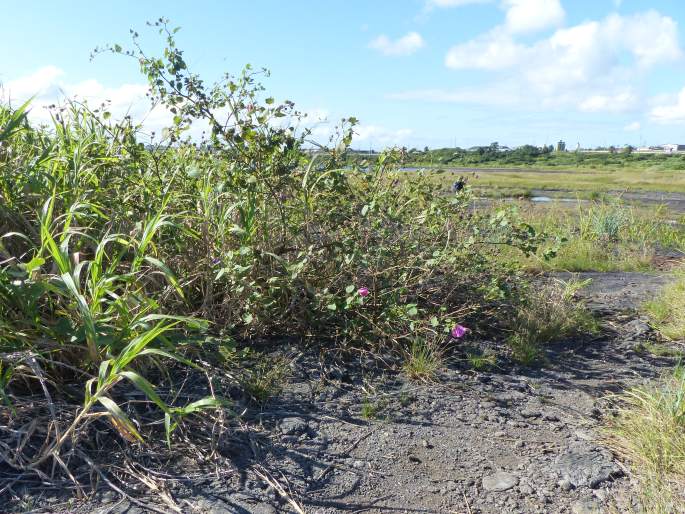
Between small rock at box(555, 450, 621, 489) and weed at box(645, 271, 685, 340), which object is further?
weed at box(645, 271, 685, 340)

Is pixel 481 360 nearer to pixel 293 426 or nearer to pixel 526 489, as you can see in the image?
pixel 526 489

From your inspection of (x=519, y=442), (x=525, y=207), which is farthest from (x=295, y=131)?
(x=525, y=207)

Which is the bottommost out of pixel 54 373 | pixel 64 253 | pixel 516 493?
pixel 516 493

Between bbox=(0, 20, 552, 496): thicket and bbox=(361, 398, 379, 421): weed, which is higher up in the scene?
bbox=(0, 20, 552, 496): thicket

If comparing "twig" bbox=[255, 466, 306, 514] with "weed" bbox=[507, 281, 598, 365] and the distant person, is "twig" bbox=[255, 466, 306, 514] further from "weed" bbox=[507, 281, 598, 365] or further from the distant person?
the distant person

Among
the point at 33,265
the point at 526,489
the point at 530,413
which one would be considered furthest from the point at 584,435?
the point at 33,265

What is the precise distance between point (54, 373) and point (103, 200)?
3.74 feet

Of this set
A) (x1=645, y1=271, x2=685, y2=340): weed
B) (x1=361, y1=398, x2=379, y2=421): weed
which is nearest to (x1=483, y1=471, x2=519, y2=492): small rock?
(x1=361, y1=398, x2=379, y2=421): weed

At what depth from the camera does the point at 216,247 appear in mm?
3314

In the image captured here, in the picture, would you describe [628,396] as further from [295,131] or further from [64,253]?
[64,253]

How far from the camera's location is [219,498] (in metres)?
2.23

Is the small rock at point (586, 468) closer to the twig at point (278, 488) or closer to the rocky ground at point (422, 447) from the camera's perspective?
the rocky ground at point (422, 447)

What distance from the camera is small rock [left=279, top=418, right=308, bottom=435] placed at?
2.67 m

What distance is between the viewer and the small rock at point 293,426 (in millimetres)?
2672
